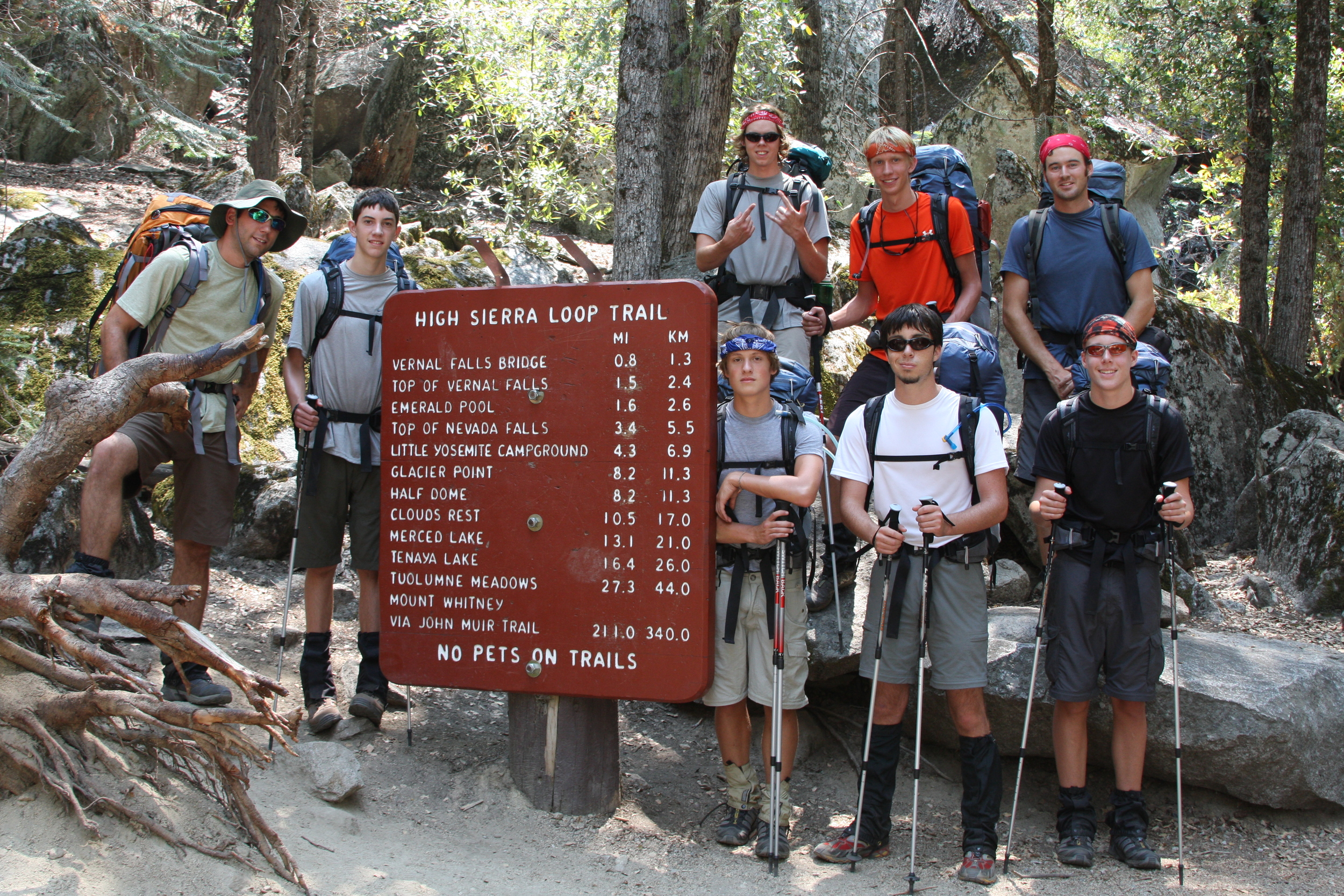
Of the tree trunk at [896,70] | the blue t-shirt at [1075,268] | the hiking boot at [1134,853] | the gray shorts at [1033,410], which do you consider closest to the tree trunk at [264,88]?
the tree trunk at [896,70]

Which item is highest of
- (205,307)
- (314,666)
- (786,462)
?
(205,307)

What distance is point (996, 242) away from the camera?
1527cm

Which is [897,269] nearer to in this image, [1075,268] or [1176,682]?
[1075,268]

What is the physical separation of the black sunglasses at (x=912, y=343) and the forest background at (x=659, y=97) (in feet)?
11.8

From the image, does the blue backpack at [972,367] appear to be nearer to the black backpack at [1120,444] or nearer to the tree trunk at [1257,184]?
the black backpack at [1120,444]

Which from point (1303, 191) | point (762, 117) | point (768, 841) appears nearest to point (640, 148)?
point (762, 117)

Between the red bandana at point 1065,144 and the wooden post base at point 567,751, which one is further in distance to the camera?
the red bandana at point 1065,144

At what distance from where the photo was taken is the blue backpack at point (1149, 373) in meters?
5.07

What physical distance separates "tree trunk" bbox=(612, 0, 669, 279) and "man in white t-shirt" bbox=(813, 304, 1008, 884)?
353 centimetres

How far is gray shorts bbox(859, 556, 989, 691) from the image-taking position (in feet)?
14.8

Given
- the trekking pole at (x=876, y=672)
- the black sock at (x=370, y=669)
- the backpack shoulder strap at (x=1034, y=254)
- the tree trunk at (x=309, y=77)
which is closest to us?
the trekking pole at (x=876, y=672)

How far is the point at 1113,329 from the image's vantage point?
454 centimetres

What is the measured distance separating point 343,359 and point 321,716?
1.81 metres

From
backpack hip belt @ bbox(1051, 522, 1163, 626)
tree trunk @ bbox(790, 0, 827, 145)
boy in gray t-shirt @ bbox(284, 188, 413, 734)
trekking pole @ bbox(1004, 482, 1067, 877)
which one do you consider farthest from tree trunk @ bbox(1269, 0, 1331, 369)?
boy in gray t-shirt @ bbox(284, 188, 413, 734)
